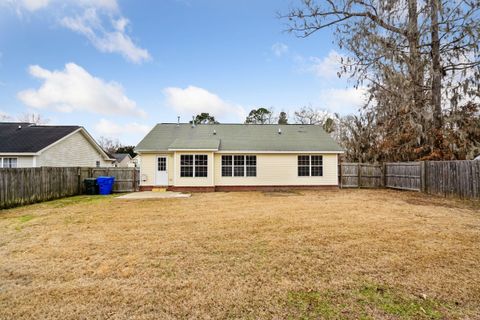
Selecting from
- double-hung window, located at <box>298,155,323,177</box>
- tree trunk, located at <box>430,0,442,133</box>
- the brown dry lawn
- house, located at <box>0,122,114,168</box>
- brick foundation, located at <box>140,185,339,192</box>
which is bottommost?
the brown dry lawn

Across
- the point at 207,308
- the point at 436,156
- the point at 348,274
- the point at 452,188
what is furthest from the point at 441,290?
the point at 436,156

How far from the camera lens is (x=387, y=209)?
9.04 m

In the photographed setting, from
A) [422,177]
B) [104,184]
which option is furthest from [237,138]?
[422,177]

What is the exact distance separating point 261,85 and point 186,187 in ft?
41.9

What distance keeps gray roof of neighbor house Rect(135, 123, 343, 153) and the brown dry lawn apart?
8566 millimetres

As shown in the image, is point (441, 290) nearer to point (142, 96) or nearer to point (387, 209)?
point (387, 209)

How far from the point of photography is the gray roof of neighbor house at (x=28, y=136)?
50.4ft

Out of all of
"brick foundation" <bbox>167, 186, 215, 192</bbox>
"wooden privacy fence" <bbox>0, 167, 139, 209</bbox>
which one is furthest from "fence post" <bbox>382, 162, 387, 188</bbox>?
"wooden privacy fence" <bbox>0, 167, 139, 209</bbox>

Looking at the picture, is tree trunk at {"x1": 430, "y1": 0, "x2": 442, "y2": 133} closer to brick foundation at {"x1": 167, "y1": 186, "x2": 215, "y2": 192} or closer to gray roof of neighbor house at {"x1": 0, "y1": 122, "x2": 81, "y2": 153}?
brick foundation at {"x1": 167, "y1": 186, "x2": 215, "y2": 192}

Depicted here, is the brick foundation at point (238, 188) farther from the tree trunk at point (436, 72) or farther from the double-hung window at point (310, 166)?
the tree trunk at point (436, 72)

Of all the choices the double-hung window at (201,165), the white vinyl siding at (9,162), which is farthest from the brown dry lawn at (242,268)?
the white vinyl siding at (9,162)

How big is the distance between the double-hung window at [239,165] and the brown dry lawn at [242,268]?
27.4 feet

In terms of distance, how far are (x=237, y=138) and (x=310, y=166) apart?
5066 millimetres

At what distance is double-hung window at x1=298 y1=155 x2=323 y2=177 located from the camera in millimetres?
16203
